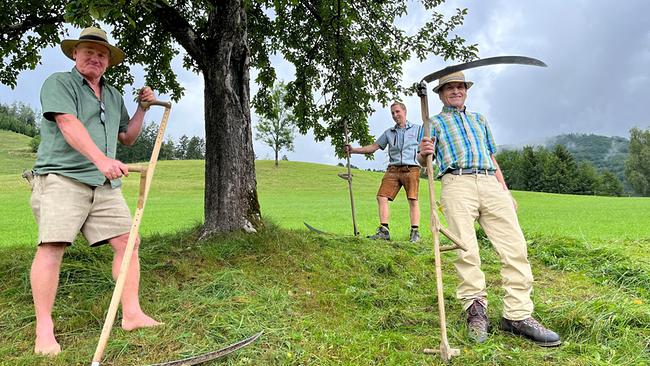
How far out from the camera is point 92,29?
384cm

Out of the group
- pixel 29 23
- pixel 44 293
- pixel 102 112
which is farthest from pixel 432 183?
pixel 29 23

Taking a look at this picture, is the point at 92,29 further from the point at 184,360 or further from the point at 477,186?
the point at 477,186

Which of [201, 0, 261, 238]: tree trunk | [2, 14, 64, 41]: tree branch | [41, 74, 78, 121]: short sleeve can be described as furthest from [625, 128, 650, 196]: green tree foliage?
[41, 74, 78, 121]: short sleeve

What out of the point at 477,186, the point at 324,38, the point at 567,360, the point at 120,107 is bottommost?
the point at 567,360

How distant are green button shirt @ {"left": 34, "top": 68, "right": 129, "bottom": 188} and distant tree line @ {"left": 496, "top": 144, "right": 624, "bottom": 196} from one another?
85.4m

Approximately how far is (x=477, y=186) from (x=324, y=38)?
5.64 meters

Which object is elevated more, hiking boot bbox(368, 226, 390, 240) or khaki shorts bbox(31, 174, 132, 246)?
khaki shorts bbox(31, 174, 132, 246)

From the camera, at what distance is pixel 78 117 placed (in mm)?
3725

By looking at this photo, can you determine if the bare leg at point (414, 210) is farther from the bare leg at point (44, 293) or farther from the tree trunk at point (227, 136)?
the bare leg at point (44, 293)

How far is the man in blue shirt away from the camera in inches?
331

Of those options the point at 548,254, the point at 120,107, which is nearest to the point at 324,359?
the point at 120,107

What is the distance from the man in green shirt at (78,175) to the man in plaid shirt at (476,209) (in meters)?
2.71

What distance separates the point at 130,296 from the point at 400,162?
5.61 metres

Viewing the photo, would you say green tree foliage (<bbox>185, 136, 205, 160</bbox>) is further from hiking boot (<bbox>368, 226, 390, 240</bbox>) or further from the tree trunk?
the tree trunk
